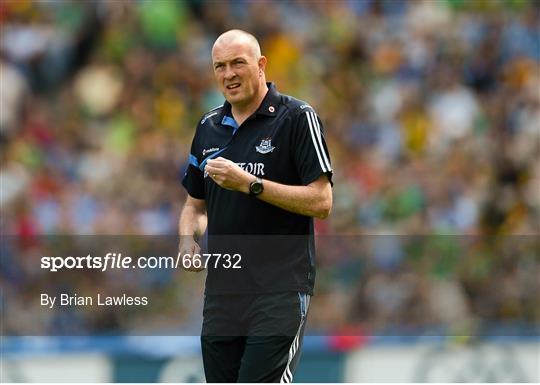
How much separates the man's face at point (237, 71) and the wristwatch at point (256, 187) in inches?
18.4

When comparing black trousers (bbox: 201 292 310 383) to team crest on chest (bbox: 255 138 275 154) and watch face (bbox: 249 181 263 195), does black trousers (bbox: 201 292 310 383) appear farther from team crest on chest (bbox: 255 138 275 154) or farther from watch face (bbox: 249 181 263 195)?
team crest on chest (bbox: 255 138 275 154)

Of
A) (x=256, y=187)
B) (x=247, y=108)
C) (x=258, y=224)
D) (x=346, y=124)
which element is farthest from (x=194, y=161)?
(x=346, y=124)

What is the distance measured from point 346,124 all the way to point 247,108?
21.7 ft

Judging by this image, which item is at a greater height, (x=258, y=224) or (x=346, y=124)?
(x=346, y=124)

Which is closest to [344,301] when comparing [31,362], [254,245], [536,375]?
[536,375]

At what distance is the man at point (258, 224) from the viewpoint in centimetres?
549

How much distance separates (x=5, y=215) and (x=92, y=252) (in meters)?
1.33

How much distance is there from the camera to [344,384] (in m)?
8.91

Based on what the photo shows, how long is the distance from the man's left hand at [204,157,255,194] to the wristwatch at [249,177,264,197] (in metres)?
0.02

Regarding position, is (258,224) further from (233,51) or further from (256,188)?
(233,51)

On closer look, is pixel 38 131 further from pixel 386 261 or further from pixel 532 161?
pixel 532 161

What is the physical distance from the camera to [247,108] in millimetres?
5699

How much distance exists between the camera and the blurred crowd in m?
10.3

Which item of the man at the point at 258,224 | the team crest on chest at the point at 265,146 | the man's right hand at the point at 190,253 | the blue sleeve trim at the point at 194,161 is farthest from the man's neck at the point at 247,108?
the man's right hand at the point at 190,253
